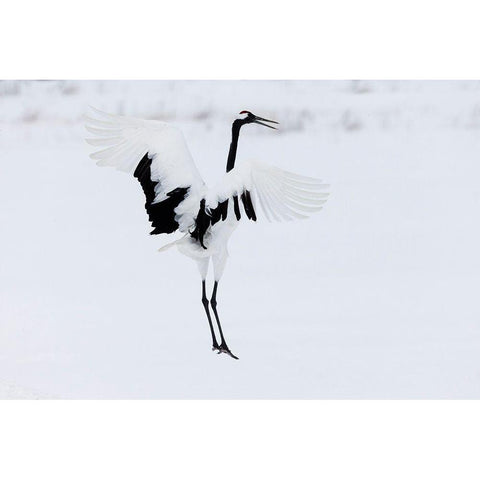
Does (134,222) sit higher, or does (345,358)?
(134,222)

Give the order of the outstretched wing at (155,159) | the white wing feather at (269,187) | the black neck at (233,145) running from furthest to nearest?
the black neck at (233,145) < the outstretched wing at (155,159) < the white wing feather at (269,187)

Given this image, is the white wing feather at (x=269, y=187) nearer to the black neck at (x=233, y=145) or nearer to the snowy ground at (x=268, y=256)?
the black neck at (x=233, y=145)

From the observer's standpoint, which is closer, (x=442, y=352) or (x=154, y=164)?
(x=154, y=164)

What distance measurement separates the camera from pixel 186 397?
3.53 m

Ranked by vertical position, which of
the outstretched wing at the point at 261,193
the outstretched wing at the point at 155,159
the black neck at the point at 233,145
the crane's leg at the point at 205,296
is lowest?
the crane's leg at the point at 205,296

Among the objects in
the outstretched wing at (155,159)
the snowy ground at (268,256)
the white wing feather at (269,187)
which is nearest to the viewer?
the white wing feather at (269,187)

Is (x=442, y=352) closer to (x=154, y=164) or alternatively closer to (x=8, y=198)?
(x=154, y=164)

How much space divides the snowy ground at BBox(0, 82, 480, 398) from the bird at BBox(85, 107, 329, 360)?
178mm

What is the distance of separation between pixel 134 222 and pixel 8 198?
57 centimetres

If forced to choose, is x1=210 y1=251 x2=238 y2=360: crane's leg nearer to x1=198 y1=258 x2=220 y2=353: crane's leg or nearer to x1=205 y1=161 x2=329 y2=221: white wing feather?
x1=198 y1=258 x2=220 y2=353: crane's leg

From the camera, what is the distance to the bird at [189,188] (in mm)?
3260

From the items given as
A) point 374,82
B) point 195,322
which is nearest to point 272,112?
point 374,82

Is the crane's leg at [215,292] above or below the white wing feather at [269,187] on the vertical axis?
below

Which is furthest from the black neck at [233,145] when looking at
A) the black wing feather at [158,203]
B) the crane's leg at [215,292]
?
the crane's leg at [215,292]
